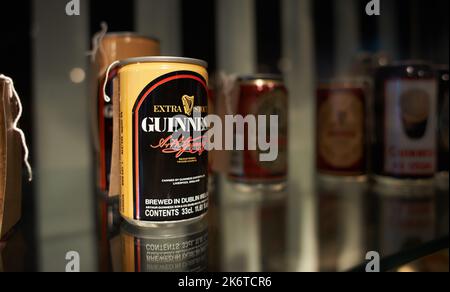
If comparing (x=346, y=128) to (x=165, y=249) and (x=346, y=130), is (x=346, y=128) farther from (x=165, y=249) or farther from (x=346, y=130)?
(x=165, y=249)

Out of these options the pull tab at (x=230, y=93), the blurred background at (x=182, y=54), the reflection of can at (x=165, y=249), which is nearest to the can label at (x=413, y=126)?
the blurred background at (x=182, y=54)

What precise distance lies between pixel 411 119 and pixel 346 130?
0.16 metres

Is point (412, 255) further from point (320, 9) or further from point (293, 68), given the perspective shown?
point (320, 9)

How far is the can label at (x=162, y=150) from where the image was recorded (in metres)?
0.62

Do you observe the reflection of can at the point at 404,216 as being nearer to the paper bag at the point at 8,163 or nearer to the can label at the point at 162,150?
the can label at the point at 162,150

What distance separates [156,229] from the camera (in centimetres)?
66

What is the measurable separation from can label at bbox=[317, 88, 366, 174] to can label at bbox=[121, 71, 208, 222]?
534mm

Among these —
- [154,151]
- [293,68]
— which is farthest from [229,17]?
[154,151]

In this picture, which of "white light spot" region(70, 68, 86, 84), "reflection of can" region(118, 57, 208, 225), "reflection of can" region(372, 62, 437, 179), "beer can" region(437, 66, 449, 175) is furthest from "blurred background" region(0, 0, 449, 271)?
"beer can" region(437, 66, 449, 175)

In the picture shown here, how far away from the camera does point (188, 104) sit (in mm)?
637

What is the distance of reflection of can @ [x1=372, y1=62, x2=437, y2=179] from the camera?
935mm

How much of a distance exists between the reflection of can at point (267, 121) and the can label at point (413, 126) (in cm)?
26

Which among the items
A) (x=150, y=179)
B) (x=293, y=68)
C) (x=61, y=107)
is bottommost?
(x=150, y=179)

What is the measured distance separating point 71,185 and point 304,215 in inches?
23.3
